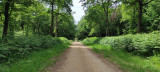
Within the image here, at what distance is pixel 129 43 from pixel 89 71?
7.00 metres

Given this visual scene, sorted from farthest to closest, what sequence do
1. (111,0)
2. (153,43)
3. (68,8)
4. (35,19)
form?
(35,19), (68,8), (111,0), (153,43)

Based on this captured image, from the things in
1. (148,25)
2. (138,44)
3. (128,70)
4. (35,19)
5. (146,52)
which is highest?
(35,19)

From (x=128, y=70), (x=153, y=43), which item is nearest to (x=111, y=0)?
(x=153, y=43)

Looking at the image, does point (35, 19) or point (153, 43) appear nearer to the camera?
point (153, 43)

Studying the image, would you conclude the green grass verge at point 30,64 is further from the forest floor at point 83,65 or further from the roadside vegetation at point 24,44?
the forest floor at point 83,65

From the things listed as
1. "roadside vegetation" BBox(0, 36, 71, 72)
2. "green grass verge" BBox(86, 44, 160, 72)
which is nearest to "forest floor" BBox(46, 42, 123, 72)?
"green grass verge" BBox(86, 44, 160, 72)

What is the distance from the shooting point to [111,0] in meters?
13.0

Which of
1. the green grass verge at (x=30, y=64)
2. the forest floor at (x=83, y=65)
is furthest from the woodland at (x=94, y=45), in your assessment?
the forest floor at (x=83, y=65)

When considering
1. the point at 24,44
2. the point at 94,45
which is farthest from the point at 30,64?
the point at 94,45

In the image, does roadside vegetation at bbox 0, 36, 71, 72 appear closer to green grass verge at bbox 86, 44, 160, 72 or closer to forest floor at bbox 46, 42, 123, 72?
forest floor at bbox 46, 42, 123, 72

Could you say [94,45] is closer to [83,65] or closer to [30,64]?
[83,65]

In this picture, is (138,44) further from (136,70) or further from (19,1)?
(19,1)

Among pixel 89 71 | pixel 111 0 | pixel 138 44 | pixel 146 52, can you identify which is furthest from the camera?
pixel 111 0

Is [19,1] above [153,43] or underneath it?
above
